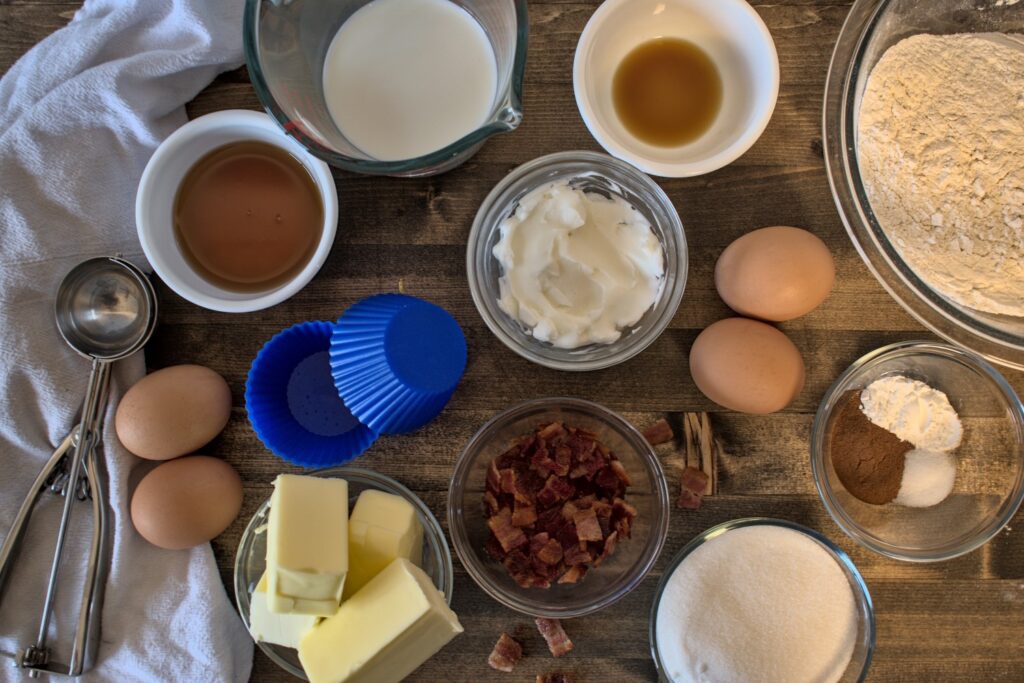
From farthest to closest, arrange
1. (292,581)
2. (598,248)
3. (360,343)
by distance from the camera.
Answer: (598,248)
(360,343)
(292,581)

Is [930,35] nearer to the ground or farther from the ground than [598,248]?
farther from the ground

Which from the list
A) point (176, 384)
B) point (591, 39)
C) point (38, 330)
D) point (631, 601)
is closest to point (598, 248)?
point (591, 39)

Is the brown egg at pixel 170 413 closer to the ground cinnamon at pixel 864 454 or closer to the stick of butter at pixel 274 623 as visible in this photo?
the stick of butter at pixel 274 623

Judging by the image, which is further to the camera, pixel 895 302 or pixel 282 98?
pixel 895 302

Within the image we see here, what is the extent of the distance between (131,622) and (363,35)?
1113mm

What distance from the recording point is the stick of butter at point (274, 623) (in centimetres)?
114

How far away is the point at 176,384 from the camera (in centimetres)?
126

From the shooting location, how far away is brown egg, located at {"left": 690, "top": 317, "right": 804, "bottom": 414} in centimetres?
120

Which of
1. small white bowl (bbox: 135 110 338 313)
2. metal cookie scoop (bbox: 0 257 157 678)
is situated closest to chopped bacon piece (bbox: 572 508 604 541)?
small white bowl (bbox: 135 110 338 313)

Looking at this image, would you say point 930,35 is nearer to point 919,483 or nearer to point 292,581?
point 919,483

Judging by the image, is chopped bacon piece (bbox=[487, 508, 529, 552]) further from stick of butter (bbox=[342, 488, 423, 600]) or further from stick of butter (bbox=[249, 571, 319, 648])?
stick of butter (bbox=[249, 571, 319, 648])

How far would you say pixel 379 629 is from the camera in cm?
107

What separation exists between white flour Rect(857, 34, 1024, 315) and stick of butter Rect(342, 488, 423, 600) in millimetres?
934

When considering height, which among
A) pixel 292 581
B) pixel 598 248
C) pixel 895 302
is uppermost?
pixel 598 248
